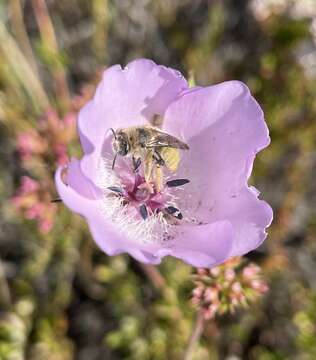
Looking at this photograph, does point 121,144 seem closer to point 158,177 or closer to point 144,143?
point 144,143

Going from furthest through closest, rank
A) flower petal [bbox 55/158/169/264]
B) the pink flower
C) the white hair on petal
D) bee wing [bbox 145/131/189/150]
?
1. the white hair on petal
2. bee wing [bbox 145/131/189/150]
3. the pink flower
4. flower petal [bbox 55/158/169/264]

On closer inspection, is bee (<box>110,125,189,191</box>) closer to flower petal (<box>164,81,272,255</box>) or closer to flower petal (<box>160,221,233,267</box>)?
flower petal (<box>164,81,272,255</box>)

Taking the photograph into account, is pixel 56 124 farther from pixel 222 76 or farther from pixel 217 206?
pixel 222 76

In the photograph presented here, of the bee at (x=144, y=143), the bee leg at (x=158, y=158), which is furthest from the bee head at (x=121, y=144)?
the bee leg at (x=158, y=158)

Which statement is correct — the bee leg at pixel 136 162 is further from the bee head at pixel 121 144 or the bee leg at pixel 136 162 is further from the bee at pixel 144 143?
the bee head at pixel 121 144

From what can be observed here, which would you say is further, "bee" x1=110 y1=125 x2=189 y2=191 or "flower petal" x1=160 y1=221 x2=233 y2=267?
"bee" x1=110 y1=125 x2=189 y2=191

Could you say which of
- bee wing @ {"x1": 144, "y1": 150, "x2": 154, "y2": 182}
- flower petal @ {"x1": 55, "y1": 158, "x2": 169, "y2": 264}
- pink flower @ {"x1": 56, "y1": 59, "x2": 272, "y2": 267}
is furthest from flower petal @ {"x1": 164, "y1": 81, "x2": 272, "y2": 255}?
flower petal @ {"x1": 55, "y1": 158, "x2": 169, "y2": 264}
